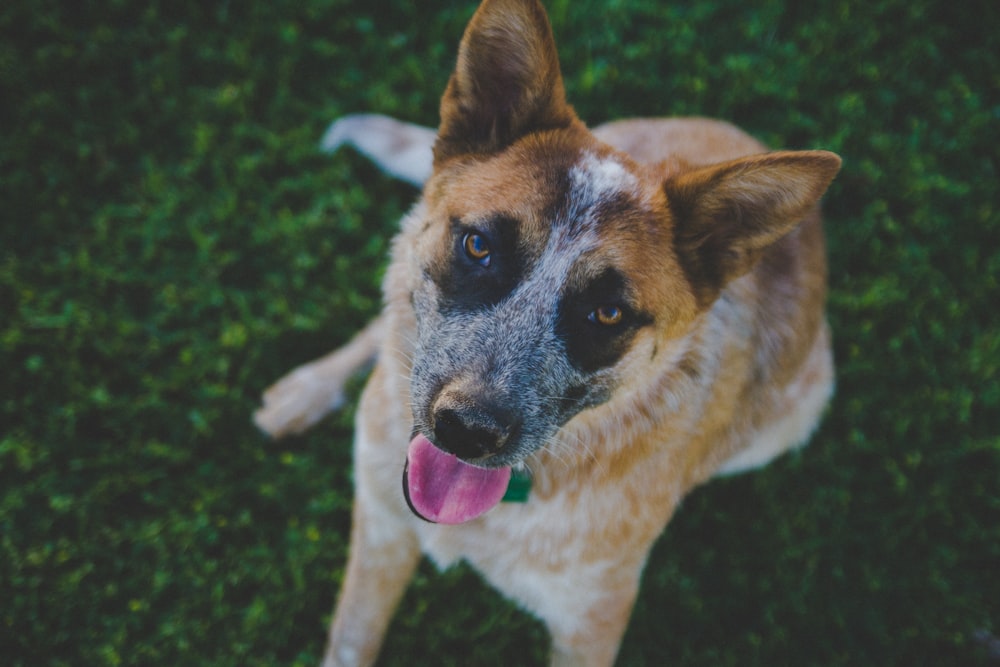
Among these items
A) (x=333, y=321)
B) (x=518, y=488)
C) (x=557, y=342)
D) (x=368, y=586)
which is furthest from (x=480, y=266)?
(x=333, y=321)

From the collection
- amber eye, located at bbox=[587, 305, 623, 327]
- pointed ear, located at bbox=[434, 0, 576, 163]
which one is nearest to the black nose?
amber eye, located at bbox=[587, 305, 623, 327]

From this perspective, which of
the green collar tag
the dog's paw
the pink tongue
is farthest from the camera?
the dog's paw

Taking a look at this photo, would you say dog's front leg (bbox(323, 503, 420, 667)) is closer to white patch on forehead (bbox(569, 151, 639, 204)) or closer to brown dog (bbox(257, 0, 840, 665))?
brown dog (bbox(257, 0, 840, 665))

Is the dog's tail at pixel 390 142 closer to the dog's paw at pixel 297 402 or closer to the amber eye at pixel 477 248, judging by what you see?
the dog's paw at pixel 297 402

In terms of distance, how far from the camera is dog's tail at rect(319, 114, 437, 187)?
448 centimetres

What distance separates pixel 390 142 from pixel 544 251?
2.46 meters

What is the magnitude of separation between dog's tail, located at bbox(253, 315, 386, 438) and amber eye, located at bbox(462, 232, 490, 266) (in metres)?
1.68

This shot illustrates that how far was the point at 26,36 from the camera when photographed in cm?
477

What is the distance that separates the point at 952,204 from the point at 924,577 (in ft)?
8.42

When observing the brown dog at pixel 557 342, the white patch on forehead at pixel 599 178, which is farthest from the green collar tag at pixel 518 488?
the white patch on forehead at pixel 599 178

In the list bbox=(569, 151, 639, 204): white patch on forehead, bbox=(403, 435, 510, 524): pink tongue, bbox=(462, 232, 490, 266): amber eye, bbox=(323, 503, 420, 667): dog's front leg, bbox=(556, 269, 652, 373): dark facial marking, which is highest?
bbox=(569, 151, 639, 204): white patch on forehead

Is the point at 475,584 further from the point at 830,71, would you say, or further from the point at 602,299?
the point at 830,71

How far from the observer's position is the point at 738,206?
97.6 inches

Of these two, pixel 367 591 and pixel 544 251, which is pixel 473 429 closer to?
pixel 544 251
